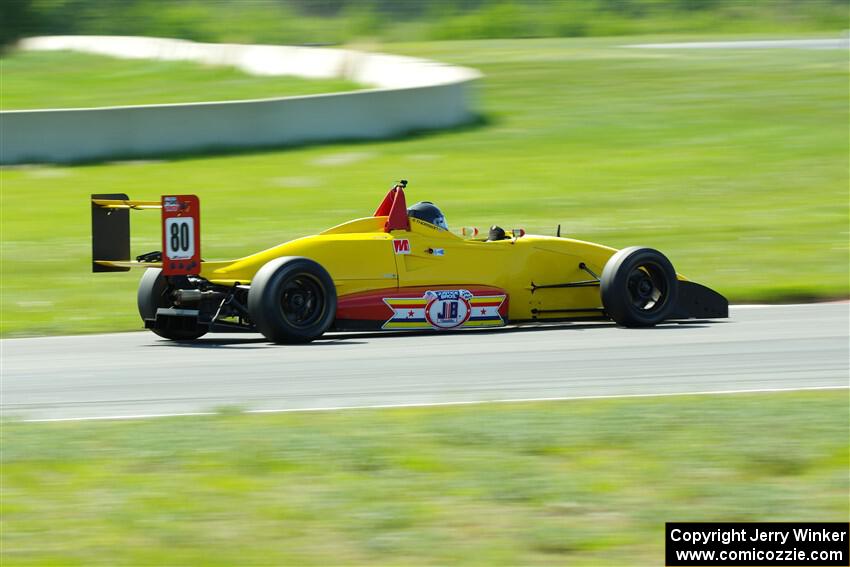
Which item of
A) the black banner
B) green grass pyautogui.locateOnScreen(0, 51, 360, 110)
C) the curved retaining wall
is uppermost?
green grass pyautogui.locateOnScreen(0, 51, 360, 110)

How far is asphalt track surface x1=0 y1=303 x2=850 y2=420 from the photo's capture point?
8.19m

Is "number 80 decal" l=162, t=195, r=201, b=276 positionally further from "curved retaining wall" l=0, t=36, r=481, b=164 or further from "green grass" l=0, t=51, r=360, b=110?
"green grass" l=0, t=51, r=360, b=110

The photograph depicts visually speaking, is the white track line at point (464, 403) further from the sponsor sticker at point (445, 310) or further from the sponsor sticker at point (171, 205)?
the sponsor sticker at point (445, 310)

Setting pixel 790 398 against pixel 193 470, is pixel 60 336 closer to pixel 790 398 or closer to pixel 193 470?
pixel 193 470

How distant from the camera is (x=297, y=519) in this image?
5.55m

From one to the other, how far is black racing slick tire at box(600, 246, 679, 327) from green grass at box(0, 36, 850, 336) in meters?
2.51

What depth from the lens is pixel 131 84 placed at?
96.0 ft

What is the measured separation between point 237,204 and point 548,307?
27.7ft

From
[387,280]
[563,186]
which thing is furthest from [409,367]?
[563,186]

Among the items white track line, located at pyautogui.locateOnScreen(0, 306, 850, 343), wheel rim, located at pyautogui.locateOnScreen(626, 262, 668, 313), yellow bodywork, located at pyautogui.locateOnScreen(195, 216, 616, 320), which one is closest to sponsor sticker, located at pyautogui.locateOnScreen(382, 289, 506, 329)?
yellow bodywork, located at pyautogui.locateOnScreen(195, 216, 616, 320)

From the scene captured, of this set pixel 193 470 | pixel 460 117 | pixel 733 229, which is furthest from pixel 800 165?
pixel 193 470

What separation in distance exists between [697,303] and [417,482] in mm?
6126

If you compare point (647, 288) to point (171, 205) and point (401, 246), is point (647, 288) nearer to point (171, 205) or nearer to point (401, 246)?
point (401, 246)

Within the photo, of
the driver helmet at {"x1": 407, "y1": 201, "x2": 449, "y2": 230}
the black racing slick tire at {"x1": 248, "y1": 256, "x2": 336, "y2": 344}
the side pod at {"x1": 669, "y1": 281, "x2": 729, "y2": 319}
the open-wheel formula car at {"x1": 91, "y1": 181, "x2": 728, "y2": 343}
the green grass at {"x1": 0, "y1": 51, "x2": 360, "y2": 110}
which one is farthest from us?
the green grass at {"x1": 0, "y1": 51, "x2": 360, "y2": 110}
